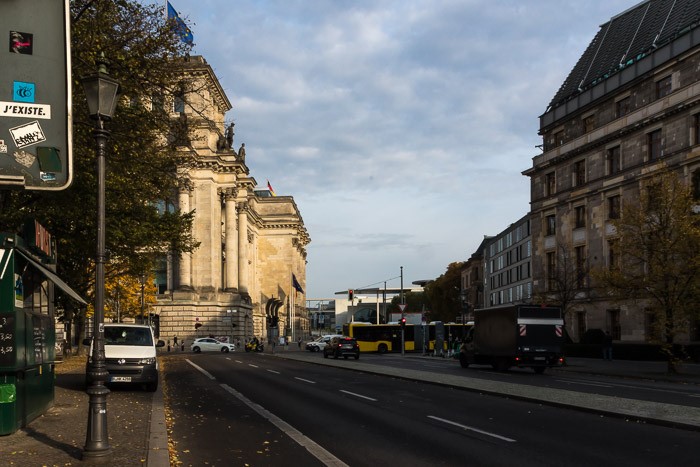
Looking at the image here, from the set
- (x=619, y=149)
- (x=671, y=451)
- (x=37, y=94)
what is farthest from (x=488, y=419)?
(x=619, y=149)

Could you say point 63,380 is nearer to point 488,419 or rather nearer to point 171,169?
point 171,169

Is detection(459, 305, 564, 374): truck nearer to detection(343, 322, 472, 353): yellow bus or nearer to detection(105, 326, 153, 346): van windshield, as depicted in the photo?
detection(105, 326, 153, 346): van windshield

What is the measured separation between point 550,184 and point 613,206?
9499mm

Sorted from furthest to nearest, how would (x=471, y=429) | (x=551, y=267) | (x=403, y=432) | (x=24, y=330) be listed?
(x=551, y=267)
(x=471, y=429)
(x=403, y=432)
(x=24, y=330)

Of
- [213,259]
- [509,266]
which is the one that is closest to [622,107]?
[213,259]

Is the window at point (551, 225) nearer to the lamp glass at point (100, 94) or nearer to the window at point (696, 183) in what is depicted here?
the window at point (696, 183)

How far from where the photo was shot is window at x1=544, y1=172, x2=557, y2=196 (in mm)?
59969

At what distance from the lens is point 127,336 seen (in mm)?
21891

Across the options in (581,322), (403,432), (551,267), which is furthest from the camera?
(551,267)

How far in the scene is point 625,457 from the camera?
9.91m

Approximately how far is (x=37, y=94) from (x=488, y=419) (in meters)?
10.5

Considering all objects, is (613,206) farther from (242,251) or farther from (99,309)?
(242,251)

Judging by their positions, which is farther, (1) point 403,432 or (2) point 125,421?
(2) point 125,421

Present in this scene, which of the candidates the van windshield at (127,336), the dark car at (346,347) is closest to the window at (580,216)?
the dark car at (346,347)
